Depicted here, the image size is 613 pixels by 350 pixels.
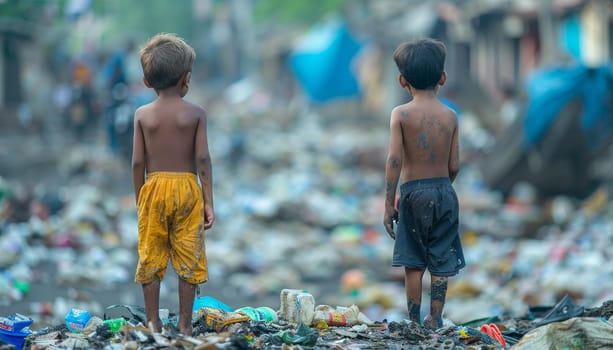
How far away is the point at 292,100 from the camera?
39469 mm

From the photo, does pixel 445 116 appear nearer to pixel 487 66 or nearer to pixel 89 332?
pixel 89 332

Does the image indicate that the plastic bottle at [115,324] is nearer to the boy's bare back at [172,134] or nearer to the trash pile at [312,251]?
the trash pile at [312,251]

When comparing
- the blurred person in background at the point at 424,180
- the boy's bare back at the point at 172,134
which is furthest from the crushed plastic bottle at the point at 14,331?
the blurred person in background at the point at 424,180

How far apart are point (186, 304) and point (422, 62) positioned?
62.8 inches

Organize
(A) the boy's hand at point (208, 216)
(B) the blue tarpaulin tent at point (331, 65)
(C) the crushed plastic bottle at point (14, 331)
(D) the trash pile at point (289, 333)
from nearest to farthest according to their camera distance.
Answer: (D) the trash pile at point (289, 333), (C) the crushed plastic bottle at point (14, 331), (A) the boy's hand at point (208, 216), (B) the blue tarpaulin tent at point (331, 65)

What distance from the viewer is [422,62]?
4375mm

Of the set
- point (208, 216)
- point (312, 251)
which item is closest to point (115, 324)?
point (208, 216)

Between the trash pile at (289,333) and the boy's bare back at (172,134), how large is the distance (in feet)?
2.34

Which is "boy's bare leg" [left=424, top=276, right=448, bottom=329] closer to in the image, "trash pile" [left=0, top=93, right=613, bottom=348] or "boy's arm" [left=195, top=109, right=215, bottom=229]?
"trash pile" [left=0, top=93, right=613, bottom=348]

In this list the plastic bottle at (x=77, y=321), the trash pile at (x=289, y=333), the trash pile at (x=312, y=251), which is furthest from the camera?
the trash pile at (x=312, y=251)

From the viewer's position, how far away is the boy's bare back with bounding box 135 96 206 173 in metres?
3.96

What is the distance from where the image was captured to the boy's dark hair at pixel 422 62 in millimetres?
4375

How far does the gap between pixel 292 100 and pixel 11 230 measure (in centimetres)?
3013

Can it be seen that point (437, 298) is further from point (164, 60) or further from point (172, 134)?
point (164, 60)
